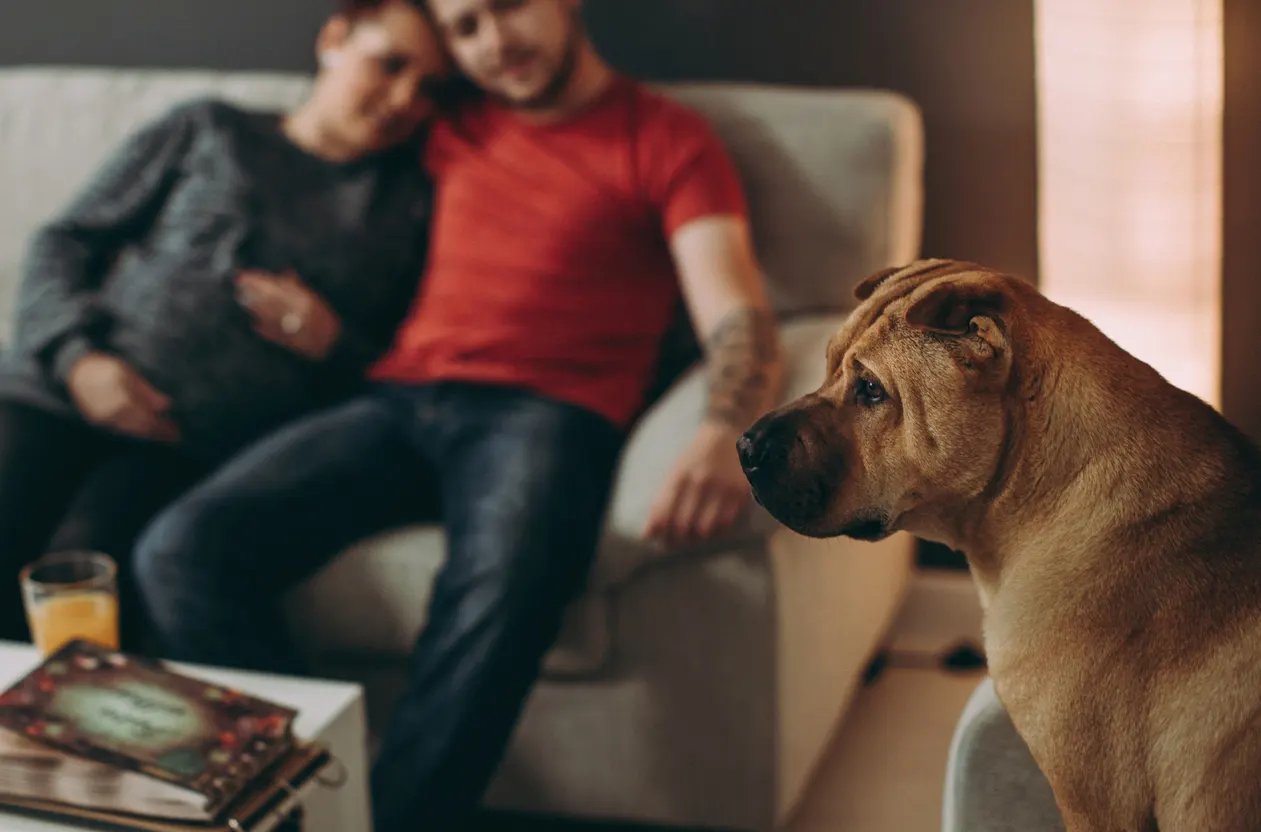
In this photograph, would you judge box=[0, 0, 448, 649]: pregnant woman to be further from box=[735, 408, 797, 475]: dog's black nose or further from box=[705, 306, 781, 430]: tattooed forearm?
box=[735, 408, 797, 475]: dog's black nose

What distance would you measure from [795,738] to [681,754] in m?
0.16

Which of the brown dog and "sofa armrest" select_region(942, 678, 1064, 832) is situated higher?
the brown dog

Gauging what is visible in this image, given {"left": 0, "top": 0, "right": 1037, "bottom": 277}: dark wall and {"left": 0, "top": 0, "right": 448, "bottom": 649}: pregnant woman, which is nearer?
{"left": 0, "top": 0, "right": 448, "bottom": 649}: pregnant woman

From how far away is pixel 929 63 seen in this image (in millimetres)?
2371

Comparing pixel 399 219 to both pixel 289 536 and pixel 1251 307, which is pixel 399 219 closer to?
pixel 289 536

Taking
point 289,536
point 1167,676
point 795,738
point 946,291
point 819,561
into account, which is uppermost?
point 946,291

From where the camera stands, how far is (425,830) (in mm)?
1656

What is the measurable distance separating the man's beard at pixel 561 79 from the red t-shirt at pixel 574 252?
41 millimetres

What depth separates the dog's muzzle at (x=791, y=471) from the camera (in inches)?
36.1

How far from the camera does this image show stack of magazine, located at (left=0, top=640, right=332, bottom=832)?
125 centimetres

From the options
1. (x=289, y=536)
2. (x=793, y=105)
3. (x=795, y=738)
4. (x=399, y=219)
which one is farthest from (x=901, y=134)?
(x=289, y=536)

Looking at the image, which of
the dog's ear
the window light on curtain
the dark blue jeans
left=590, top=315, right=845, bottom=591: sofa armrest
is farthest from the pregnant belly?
Answer: the dog's ear

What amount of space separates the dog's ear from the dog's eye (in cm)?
5

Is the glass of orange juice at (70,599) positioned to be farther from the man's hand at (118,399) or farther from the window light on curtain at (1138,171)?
the window light on curtain at (1138,171)
